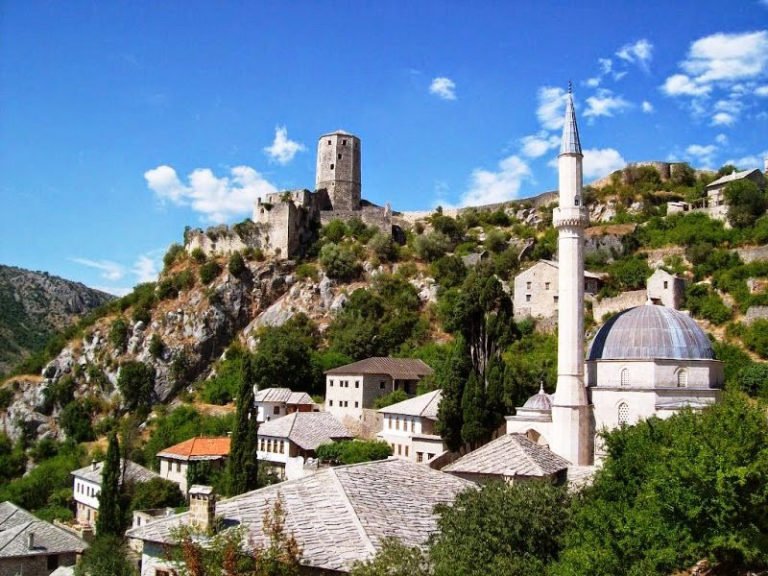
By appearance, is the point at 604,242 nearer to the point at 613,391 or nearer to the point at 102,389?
the point at 613,391

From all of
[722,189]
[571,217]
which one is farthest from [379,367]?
[722,189]

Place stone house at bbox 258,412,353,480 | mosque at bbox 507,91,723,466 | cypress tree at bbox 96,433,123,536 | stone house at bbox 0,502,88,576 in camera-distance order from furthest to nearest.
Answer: stone house at bbox 258,412,353,480 < cypress tree at bbox 96,433,123,536 < stone house at bbox 0,502,88,576 < mosque at bbox 507,91,723,466

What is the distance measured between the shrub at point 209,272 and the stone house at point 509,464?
129 ft

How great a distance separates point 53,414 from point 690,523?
48.8 metres

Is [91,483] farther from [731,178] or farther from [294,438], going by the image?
[731,178]

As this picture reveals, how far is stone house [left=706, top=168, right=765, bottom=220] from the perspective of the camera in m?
51.0

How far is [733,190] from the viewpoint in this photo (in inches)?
1961

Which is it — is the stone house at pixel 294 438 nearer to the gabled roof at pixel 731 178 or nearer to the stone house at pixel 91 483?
the stone house at pixel 91 483

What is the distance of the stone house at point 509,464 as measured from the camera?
20112mm

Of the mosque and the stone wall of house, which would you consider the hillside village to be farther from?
the stone wall of house

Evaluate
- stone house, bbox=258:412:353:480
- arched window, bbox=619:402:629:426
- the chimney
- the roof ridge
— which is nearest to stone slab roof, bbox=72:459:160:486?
stone house, bbox=258:412:353:480

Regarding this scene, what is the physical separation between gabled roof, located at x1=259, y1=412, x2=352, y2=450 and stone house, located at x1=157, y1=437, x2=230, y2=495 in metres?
2.20

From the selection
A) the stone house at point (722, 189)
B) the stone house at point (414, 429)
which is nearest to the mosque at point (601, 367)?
the stone house at point (414, 429)

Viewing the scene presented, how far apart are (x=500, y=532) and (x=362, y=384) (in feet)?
87.3
